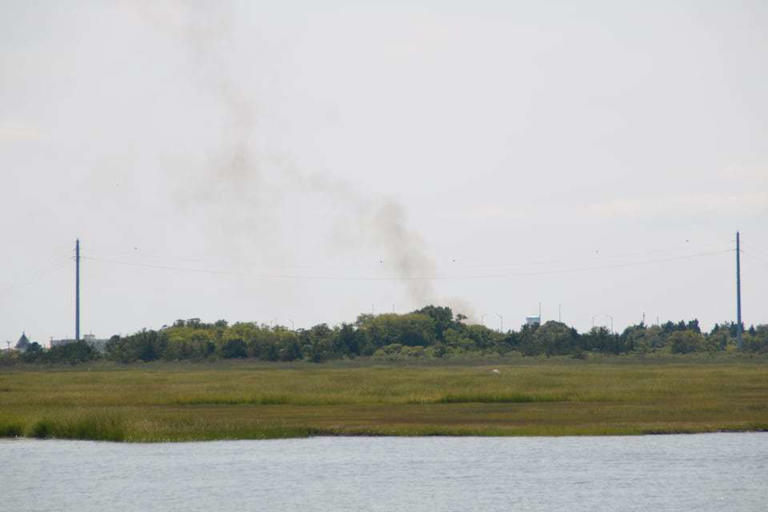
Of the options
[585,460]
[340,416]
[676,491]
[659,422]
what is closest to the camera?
[676,491]

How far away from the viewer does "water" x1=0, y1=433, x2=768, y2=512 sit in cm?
4628

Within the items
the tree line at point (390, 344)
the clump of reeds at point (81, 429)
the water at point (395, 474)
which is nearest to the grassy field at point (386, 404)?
the clump of reeds at point (81, 429)

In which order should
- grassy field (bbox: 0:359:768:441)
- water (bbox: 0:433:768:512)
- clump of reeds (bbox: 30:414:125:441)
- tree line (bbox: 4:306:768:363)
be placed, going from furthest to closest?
tree line (bbox: 4:306:768:363), grassy field (bbox: 0:359:768:441), clump of reeds (bbox: 30:414:125:441), water (bbox: 0:433:768:512)

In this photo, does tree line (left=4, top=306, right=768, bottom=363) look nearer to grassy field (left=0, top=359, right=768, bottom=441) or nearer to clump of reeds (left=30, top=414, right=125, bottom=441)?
grassy field (left=0, top=359, right=768, bottom=441)

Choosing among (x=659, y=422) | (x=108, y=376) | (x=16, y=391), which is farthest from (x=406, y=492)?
(x=108, y=376)

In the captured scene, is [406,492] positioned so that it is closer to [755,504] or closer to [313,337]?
[755,504]

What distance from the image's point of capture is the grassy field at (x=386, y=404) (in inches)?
2591

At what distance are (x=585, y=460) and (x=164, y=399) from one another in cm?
3944

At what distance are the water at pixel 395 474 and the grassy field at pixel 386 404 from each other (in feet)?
4.48

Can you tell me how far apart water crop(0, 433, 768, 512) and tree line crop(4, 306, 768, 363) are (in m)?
→ 106

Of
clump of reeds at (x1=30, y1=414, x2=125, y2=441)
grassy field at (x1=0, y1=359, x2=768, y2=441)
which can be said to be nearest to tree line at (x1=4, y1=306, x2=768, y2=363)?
grassy field at (x1=0, y1=359, x2=768, y2=441)

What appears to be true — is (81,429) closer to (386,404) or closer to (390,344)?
(386,404)

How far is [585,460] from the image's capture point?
186ft

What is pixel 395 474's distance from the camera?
5312cm
